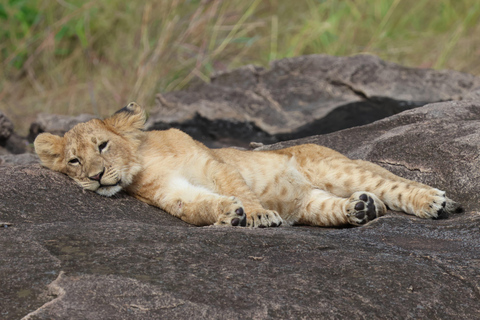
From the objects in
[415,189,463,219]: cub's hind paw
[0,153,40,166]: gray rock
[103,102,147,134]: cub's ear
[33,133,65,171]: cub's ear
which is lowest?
[0,153,40,166]: gray rock

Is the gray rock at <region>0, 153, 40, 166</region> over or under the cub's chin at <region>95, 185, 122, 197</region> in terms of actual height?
under

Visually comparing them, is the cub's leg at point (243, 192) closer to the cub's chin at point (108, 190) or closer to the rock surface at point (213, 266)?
the rock surface at point (213, 266)

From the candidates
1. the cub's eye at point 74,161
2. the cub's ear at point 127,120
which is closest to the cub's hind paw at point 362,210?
the cub's ear at point 127,120

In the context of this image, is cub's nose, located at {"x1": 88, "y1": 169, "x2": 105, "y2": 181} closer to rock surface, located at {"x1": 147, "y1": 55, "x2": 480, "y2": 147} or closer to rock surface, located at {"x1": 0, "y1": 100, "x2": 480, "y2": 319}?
rock surface, located at {"x1": 0, "y1": 100, "x2": 480, "y2": 319}

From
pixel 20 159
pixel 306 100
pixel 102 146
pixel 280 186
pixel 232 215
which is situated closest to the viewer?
pixel 232 215

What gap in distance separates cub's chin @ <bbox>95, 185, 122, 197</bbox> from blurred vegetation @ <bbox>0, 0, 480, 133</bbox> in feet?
13.2

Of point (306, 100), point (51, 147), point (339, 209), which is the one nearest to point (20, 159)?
point (51, 147)

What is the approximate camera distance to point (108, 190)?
12.5 ft

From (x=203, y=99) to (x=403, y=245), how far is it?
4477 mm

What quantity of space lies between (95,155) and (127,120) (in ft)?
1.48

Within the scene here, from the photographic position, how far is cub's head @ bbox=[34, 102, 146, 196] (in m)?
3.75

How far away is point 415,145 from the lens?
4793 mm

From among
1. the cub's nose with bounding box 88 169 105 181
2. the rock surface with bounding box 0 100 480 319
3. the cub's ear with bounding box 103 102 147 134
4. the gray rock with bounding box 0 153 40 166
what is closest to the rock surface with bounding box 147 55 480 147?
the gray rock with bounding box 0 153 40 166

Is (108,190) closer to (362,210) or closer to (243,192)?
(243,192)
